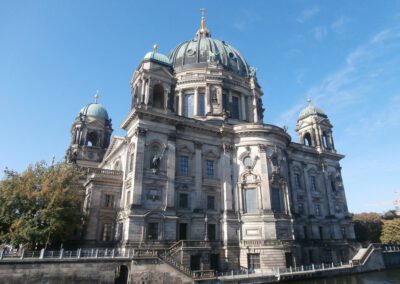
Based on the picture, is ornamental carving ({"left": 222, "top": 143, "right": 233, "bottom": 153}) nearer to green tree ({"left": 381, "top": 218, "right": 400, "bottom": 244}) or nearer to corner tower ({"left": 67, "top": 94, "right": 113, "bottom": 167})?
corner tower ({"left": 67, "top": 94, "right": 113, "bottom": 167})

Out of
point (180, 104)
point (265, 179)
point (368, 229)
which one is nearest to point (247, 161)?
point (265, 179)

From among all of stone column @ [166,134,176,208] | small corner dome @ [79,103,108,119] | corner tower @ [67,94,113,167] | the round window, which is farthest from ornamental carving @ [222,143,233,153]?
small corner dome @ [79,103,108,119]

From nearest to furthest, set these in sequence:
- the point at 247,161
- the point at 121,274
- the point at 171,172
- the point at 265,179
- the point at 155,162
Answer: the point at 121,274, the point at 155,162, the point at 171,172, the point at 265,179, the point at 247,161

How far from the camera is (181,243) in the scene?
100.0ft

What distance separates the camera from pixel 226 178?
3847 cm

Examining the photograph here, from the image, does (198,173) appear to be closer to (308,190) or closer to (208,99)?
(208,99)

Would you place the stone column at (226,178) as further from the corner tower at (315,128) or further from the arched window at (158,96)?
the corner tower at (315,128)

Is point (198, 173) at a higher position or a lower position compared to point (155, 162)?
lower

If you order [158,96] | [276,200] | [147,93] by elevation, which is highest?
[158,96]

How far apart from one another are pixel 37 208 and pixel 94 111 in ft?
106

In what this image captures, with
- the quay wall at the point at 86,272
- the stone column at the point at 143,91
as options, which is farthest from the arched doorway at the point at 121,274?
the stone column at the point at 143,91

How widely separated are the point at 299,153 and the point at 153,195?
27.2m

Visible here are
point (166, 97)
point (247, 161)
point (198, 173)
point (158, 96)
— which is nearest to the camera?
point (198, 173)

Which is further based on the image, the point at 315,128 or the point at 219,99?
the point at 315,128
